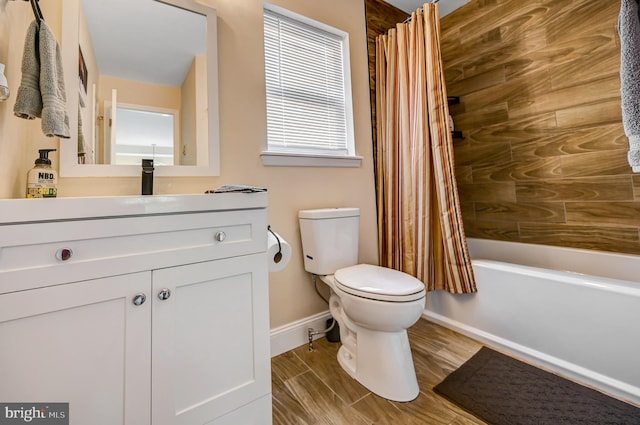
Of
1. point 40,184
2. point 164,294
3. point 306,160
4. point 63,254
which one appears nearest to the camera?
point 63,254

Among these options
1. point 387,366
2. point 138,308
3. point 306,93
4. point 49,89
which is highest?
point 306,93

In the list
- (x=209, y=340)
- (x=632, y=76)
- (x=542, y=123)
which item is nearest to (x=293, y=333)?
(x=209, y=340)

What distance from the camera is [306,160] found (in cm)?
162

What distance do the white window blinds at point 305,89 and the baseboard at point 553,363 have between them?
1.35m

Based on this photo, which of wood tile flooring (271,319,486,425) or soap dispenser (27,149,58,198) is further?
wood tile flooring (271,319,486,425)

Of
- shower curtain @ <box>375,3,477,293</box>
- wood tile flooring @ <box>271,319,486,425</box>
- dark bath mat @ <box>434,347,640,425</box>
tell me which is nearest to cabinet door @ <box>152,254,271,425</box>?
wood tile flooring @ <box>271,319,486,425</box>

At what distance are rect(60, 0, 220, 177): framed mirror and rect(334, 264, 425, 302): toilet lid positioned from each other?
0.86 m

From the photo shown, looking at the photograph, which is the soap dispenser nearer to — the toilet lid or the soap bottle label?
the soap bottle label

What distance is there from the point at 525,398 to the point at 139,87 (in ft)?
7.18

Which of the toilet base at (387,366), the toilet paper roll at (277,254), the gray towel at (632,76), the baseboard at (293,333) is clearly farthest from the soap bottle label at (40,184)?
the gray towel at (632,76)

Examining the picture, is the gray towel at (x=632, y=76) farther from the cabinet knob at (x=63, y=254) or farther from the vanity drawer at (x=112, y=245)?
the cabinet knob at (x=63, y=254)

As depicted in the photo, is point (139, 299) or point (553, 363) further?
point (553, 363)

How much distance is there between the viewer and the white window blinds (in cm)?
162

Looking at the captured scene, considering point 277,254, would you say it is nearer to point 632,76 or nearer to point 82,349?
point 82,349
